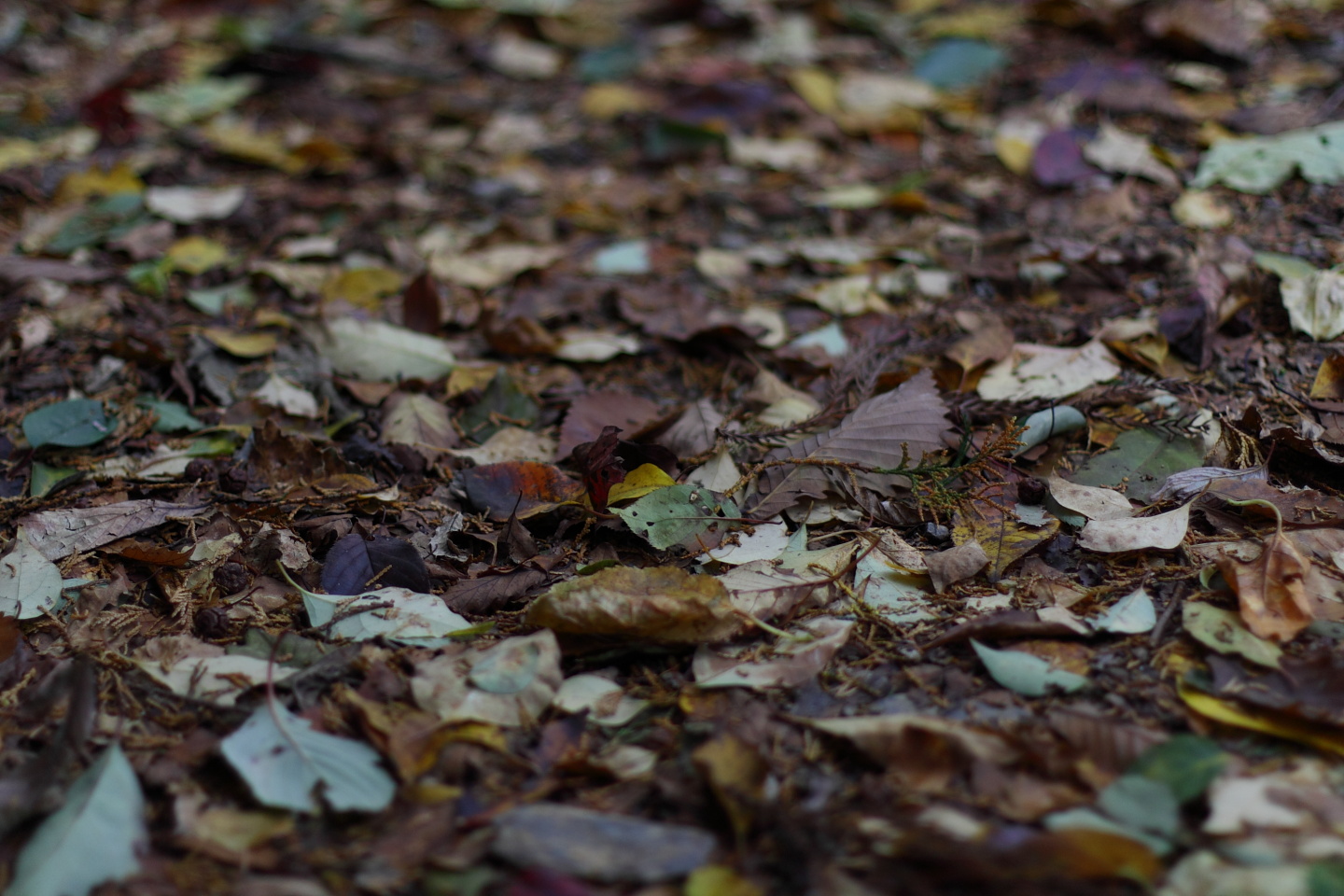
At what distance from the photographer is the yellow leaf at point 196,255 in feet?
8.32

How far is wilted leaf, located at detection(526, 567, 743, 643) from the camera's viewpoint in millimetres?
1290

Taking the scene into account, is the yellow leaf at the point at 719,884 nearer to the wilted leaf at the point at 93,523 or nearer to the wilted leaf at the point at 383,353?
the wilted leaf at the point at 93,523

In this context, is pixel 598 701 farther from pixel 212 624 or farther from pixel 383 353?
pixel 383 353

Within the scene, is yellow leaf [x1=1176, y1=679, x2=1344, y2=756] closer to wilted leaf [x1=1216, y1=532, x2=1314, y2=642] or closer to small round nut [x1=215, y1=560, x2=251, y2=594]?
wilted leaf [x1=1216, y1=532, x2=1314, y2=642]

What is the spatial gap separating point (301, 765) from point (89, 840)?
8.7 inches

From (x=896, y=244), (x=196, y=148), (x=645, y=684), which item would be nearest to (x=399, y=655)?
(x=645, y=684)

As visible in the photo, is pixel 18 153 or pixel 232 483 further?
pixel 18 153

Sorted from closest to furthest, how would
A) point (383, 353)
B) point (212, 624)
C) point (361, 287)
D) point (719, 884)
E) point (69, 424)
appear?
1. point (719, 884)
2. point (212, 624)
3. point (69, 424)
4. point (383, 353)
5. point (361, 287)

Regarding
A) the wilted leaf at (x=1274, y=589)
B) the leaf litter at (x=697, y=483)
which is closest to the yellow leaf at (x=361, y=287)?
the leaf litter at (x=697, y=483)

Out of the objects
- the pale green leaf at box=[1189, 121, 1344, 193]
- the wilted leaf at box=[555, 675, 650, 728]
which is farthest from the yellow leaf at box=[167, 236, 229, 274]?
the pale green leaf at box=[1189, 121, 1344, 193]

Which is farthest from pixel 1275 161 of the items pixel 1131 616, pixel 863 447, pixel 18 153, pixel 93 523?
pixel 18 153

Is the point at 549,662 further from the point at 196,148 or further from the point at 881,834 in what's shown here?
the point at 196,148

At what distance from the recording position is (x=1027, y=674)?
1232 millimetres

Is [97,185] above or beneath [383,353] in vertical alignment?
above
